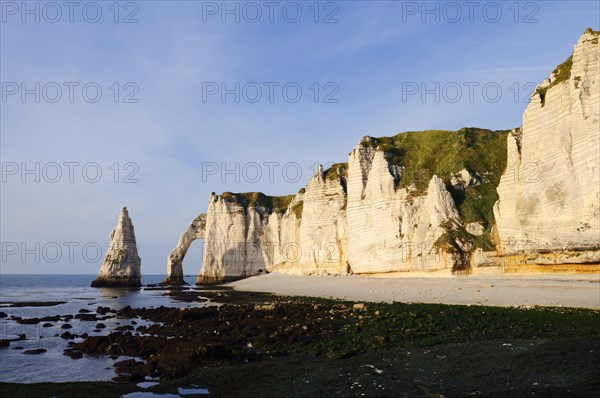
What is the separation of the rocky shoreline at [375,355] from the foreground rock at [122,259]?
206 feet

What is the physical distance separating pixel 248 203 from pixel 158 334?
68939 mm

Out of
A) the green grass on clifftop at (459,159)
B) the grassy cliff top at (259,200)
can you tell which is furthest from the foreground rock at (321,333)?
the grassy cliff top at (259,200)

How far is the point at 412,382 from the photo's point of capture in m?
12.1

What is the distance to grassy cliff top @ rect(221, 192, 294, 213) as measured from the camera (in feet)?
304

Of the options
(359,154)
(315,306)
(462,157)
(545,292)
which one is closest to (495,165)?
(462,157)

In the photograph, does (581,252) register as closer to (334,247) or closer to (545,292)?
(545,292)

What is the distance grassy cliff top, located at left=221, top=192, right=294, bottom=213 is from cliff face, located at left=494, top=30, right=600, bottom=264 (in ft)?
191

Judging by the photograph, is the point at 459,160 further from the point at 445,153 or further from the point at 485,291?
the point at 485,291

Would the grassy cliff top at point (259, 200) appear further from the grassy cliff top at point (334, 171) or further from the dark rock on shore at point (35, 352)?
the dark rock on shore at point (35, 352)

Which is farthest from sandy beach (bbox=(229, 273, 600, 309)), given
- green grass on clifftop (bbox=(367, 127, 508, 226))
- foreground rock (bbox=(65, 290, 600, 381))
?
green grass on clifftop (bbox=(367, 127, 508, 226))

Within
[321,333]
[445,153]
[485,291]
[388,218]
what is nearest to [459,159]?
[445,153]

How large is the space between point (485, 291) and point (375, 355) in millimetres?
18899

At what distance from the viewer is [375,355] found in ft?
51.2

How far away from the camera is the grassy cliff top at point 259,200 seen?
92.8 meters
